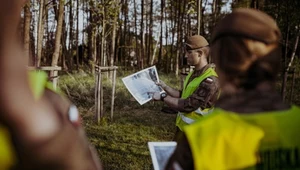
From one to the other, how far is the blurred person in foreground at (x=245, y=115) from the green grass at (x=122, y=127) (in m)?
5.69

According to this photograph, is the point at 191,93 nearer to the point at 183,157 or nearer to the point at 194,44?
the point at 194,44

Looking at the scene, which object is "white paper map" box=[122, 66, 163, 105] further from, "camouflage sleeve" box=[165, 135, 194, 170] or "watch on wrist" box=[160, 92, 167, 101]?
"camouflage sleeve" box=[165, 135, 194, 170]

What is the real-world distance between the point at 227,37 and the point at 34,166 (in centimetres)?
83

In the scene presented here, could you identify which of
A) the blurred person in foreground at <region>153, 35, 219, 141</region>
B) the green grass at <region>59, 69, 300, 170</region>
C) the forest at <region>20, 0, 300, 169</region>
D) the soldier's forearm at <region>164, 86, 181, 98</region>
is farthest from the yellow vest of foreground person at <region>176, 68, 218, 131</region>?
the green grass at <region>59, 69, 300, 170</region>

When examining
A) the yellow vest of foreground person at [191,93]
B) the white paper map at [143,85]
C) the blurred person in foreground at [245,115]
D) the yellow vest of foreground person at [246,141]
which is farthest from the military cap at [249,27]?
the white paper map at [143,85]

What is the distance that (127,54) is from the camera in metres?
30.0

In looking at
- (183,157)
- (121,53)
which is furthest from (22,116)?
(121,53)

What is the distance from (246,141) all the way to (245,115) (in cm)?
9

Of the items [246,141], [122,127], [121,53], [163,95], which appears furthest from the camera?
[121,53]

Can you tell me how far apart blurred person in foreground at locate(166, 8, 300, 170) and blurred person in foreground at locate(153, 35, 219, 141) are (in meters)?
2.81

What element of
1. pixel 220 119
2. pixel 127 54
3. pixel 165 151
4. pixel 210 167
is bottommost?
pixel 127 54

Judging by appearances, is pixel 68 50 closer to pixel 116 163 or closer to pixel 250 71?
pixel 116 163

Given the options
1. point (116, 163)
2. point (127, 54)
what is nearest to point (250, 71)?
point (116, 163)

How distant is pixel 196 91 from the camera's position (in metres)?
4.31
